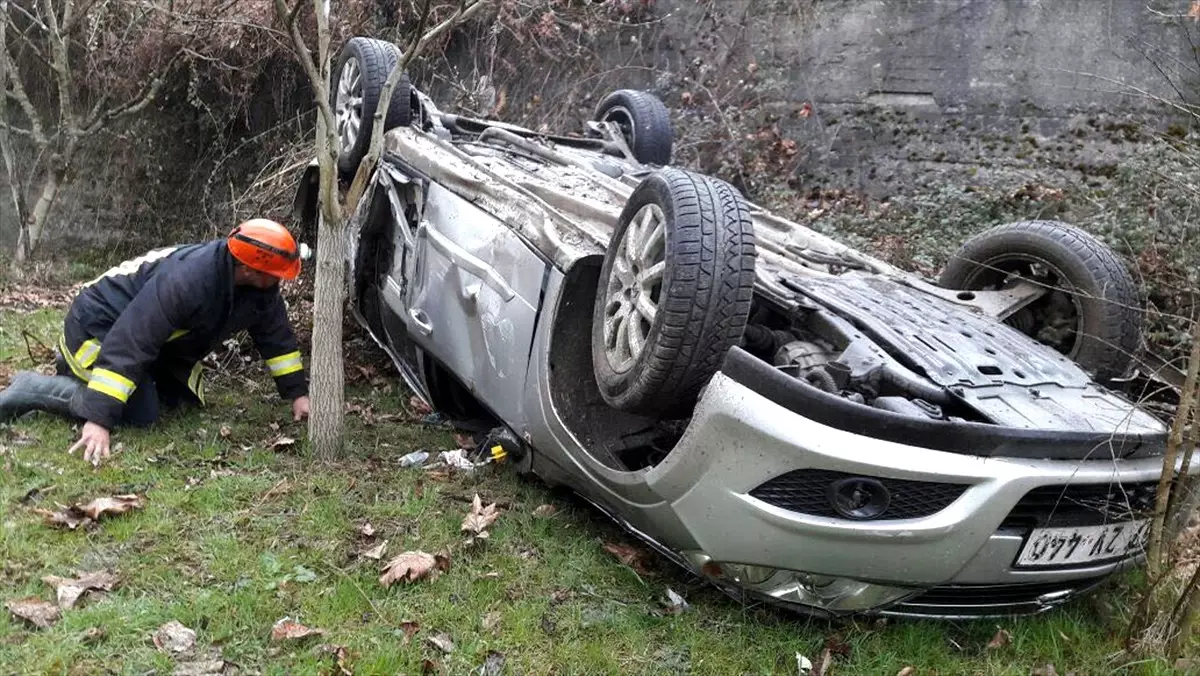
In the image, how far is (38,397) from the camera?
401 centimetres

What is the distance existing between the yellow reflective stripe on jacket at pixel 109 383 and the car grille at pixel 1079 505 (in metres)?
3.27

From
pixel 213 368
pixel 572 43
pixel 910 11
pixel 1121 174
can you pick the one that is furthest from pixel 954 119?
pixel 213 368

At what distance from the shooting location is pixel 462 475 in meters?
3.88

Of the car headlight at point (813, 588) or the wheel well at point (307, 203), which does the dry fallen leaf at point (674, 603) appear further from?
the wheel well at point (307, 203)

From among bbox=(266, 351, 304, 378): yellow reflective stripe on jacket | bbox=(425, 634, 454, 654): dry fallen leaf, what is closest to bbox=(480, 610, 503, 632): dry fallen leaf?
bbox=(425, 634, 454, 654): dry fallen leaf

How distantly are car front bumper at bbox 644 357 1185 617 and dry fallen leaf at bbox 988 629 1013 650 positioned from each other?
0.33 ft

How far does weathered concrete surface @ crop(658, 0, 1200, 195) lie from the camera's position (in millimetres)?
6410

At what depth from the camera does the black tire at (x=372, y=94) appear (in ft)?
16.1

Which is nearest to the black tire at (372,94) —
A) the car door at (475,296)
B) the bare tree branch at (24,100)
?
the car door at (475,296)

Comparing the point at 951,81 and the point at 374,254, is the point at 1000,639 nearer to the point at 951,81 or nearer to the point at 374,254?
the point at 374,254

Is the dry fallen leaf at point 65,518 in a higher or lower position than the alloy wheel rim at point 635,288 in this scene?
lower

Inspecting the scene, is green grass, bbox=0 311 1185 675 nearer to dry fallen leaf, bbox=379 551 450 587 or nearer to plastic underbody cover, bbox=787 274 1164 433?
dry fallen leaf, bbox=379 551 450 587

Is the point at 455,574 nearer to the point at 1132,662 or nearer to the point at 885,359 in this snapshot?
the point at 885,359

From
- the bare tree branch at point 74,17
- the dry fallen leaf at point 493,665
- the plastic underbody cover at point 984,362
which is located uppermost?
the bare tree branch at point 74,17
